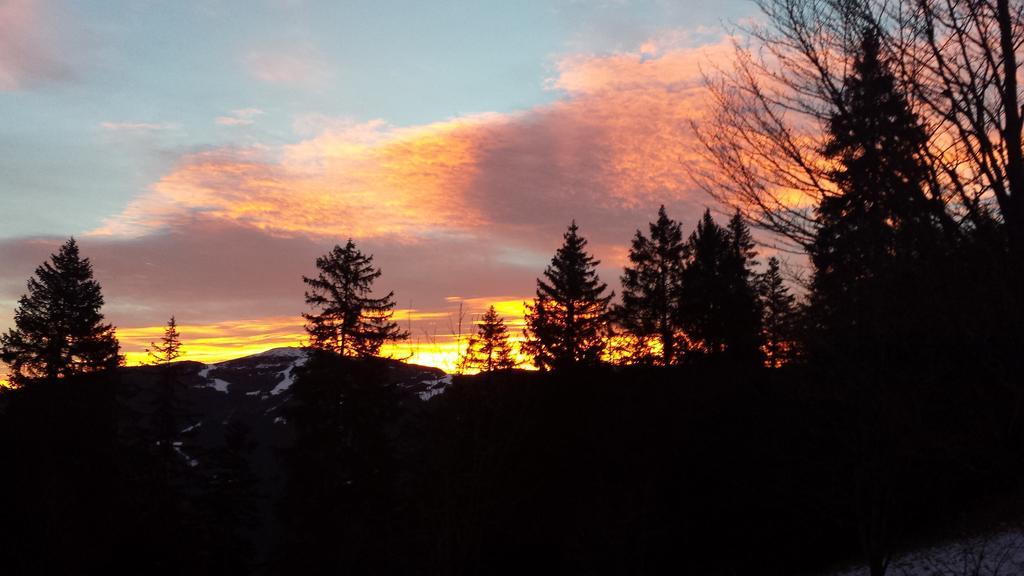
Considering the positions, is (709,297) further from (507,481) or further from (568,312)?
(507,481)

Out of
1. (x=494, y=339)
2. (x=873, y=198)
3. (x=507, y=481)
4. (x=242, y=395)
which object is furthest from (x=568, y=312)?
(x=242, y=395)

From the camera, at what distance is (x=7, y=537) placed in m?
12.2

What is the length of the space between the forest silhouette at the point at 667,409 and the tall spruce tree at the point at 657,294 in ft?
0.50

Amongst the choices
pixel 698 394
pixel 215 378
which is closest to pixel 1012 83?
pixel 698 394

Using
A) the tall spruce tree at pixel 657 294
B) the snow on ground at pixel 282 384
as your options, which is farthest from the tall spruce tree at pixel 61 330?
the snow on ground at pixel 282 384

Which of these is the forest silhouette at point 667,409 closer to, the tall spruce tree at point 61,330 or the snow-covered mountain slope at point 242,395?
the tall spruce tree at point 61,330

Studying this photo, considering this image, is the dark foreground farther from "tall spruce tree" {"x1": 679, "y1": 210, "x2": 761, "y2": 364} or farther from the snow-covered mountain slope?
the snow-covered mountain slope

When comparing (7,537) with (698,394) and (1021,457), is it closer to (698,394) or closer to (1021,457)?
(1021,457)

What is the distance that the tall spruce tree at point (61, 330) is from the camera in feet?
87.1

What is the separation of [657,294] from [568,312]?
513cm

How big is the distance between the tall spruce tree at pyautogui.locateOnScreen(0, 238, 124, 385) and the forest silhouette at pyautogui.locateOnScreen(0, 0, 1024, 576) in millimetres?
95

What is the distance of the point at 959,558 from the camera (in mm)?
14406

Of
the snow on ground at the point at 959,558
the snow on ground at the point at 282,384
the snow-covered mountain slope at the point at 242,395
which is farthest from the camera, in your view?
the snow on ground at the point at 282,384

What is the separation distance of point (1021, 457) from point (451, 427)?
22.6ft
